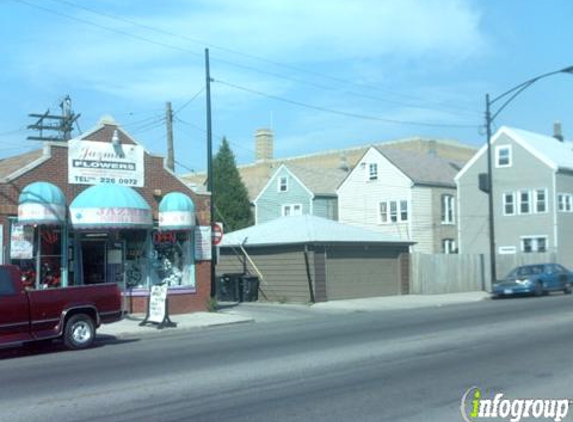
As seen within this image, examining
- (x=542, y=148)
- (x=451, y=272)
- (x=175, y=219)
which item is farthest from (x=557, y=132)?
(x=175, y=219)

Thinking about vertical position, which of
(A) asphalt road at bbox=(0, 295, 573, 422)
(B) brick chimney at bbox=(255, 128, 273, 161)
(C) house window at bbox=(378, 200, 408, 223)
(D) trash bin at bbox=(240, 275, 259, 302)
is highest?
(B) brick chimney at bbox=(255, 128, 273, 161)

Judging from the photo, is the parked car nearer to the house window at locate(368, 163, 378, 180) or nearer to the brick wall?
the brick wall

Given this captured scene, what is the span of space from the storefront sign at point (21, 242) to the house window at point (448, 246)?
106 ft

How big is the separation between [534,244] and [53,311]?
34884mm

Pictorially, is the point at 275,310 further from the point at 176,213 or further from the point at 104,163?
the point at 104,163

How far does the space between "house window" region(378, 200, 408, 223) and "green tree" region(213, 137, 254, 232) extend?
10.3 metres

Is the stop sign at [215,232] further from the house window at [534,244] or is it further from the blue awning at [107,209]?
the house window at [534,244]

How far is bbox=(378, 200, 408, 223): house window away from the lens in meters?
47.9

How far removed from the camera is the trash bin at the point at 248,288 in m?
30.5

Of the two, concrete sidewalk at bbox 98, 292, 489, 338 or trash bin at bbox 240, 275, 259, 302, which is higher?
trash bin at bbox 240, 275, 259, 302

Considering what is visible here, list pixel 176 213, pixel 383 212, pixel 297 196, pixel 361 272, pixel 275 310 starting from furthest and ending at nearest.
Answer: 1. pixel 297 196
2. pixel 383 212
3. pixel 361 272
4. pixel 275 310
5. pixel 176 213

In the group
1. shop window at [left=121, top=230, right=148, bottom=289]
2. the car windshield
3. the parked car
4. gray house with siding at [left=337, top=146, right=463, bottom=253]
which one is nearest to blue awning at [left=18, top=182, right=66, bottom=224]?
shop window at [left=121, top=230, right=148, bottom=289]

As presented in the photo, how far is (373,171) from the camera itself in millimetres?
49969

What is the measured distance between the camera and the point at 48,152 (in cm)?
2216
